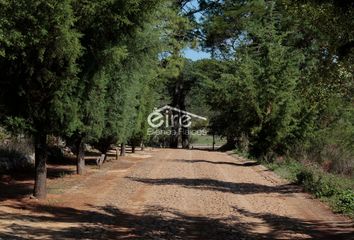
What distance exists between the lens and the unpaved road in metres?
10.8

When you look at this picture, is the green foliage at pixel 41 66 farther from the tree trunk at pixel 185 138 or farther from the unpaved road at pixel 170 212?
the tree trunk at pixel 185 138

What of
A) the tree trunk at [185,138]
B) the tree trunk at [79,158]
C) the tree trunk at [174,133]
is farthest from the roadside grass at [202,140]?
the tree trunk at [79,158]

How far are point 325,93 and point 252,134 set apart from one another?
1603 cm

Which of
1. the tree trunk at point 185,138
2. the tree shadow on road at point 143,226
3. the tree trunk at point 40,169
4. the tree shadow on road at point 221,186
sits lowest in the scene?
the tree shadow on road at point 143,226

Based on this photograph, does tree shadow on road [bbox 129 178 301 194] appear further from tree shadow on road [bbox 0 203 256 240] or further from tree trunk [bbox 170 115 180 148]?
tree trunk [bbox 170 115 180 148]

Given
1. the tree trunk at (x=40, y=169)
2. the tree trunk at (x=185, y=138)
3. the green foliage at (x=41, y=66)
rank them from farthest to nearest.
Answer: the tree trunk at (x=185, y=138) < the tree trunk at (x=40, y=169) < the green foliage at (x=41, y=66)

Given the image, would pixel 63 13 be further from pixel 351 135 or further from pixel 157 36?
pixel 351 135

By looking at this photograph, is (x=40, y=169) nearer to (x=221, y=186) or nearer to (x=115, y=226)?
(x=115, y=226)

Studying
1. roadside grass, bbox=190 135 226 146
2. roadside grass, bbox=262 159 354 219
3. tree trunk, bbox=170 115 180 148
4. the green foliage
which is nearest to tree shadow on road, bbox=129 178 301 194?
roadside grass, bbox=262 159 354 219

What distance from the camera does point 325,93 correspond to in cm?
1235

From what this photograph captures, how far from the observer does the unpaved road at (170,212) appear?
10.8m

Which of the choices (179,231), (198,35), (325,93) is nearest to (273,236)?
A: (179,231)

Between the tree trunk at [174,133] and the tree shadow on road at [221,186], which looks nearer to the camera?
the tree shadow on road at [221,186]

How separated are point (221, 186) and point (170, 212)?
5.72 metres
